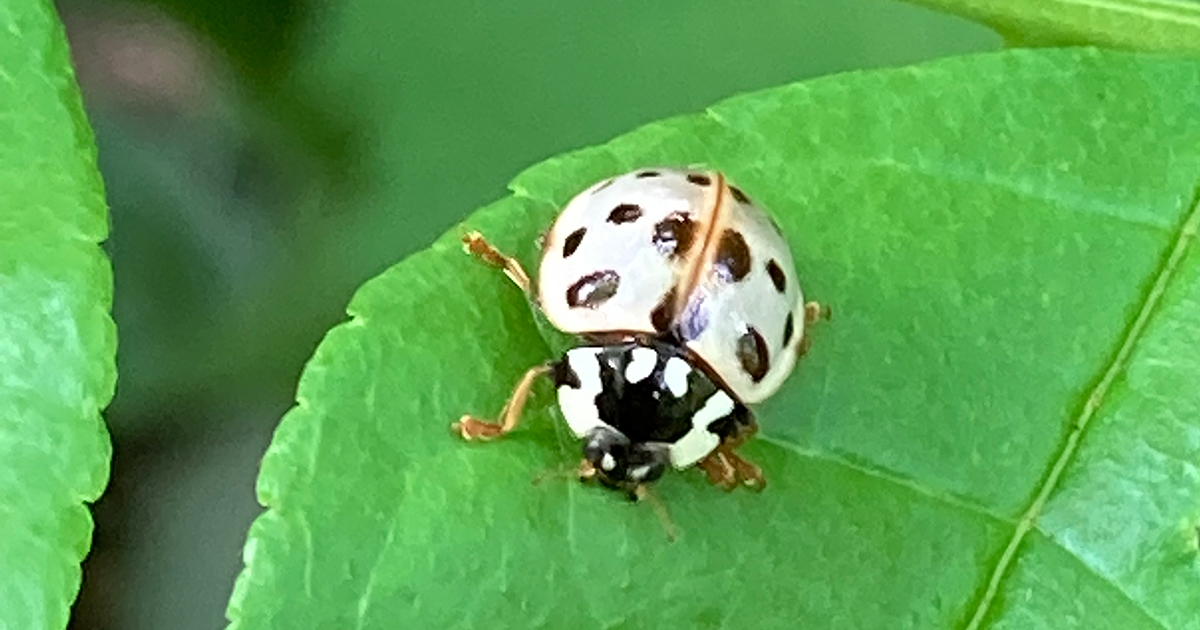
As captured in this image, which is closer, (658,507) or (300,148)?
(658,507)

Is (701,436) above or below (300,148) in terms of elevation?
above

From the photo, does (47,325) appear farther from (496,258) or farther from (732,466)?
(732,466)

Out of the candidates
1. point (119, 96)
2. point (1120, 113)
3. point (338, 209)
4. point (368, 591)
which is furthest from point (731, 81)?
point (368, 591)

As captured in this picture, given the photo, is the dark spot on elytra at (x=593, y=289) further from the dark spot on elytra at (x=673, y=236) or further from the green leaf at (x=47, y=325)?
the green leaf at (x=47, y=325)

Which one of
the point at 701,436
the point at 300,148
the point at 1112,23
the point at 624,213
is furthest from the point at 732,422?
the point at 300,148

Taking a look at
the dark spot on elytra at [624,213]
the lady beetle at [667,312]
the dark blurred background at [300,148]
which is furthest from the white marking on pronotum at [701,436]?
the dark blurred background at [300,148]

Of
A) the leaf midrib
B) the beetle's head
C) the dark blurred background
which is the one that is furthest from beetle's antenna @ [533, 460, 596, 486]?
the dark blurred background
